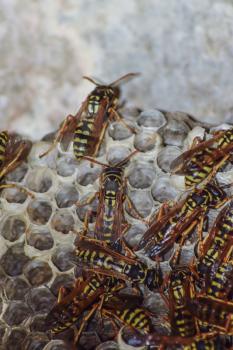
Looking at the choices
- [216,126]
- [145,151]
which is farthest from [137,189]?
[216,126]

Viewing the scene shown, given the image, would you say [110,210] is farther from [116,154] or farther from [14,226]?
[14,226]

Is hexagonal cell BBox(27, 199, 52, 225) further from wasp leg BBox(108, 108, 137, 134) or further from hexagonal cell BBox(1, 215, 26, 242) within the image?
wasp leg BBox(108, 108, 137, 134)

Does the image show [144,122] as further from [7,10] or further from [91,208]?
[7,10]

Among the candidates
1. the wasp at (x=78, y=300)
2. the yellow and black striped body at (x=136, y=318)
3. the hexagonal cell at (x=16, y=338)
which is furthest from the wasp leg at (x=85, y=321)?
the hexagonal cell at (x=16, y=338)

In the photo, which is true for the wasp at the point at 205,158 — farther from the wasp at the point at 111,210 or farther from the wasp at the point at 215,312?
the wasp at the point at 215,312

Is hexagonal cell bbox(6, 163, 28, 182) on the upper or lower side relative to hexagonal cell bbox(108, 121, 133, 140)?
lower

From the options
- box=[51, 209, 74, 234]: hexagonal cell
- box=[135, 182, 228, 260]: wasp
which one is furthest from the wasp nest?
box=[135, 182, 228, 260]: wasp

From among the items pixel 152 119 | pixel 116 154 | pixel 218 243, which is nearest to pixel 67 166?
pixel 116 154

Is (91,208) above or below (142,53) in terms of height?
below
